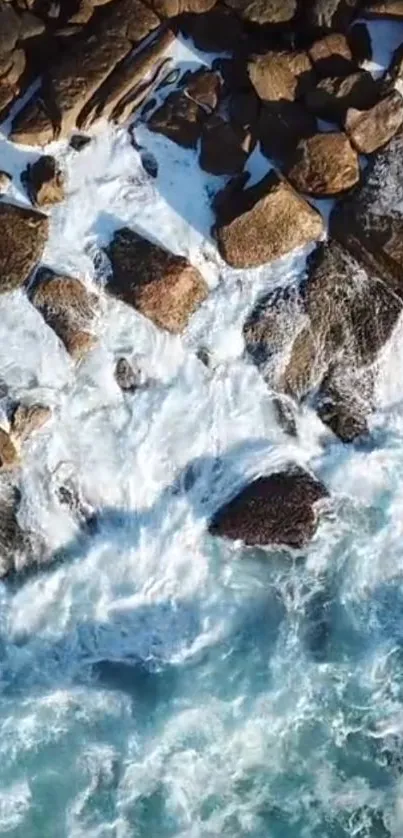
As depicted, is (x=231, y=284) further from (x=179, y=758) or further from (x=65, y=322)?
(x=179, y=758)

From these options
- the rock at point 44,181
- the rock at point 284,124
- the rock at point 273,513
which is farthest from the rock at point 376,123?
the rock at point 273,513

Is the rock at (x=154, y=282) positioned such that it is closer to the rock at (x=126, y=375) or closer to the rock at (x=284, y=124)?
the rock at (x=126, y=375)

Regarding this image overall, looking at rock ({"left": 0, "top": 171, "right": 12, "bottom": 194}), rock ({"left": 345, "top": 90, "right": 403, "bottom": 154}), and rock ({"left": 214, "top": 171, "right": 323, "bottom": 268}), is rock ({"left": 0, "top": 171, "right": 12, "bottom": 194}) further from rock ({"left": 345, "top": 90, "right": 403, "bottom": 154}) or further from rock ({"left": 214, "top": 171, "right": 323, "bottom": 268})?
rock ({"left": 345, "top": 90, "right": 403, "bottom": 154})

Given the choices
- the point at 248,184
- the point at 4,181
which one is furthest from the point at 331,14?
the point at 4,181

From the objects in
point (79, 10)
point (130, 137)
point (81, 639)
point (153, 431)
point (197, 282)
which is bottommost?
point (81, 639)

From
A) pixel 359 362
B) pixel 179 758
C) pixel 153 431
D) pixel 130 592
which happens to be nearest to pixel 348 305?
pixel 359 362

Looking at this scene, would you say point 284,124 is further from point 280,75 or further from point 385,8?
point 385,8
